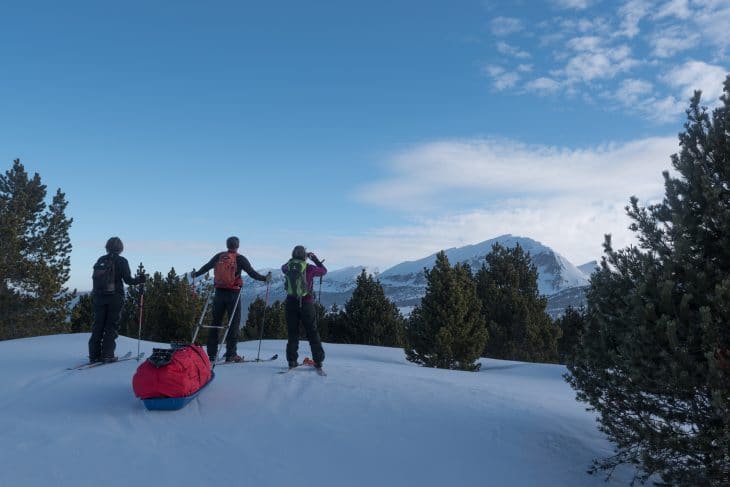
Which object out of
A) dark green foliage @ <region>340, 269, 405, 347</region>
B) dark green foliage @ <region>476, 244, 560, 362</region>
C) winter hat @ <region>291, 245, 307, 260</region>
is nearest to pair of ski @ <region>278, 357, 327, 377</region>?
winter hat @ <region>291, 245, 307, 260</region>

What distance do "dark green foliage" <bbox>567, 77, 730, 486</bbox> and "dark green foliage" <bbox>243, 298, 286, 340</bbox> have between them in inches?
1002

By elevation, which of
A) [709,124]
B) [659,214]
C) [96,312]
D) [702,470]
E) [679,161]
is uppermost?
[709,124]

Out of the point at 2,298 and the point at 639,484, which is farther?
the point at 2,298

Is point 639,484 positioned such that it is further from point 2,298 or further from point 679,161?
point 2,298

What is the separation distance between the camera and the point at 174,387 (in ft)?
19.8

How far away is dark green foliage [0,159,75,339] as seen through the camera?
2370cm

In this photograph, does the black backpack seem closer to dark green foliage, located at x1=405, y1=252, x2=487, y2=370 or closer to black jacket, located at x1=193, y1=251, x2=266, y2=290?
black jacket, located at x1=193, y1=251, x2=266, y2=290

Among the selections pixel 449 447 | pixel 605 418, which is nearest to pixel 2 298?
pixel 449 447

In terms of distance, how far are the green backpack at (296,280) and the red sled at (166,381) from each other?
2249mm

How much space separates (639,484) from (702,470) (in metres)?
1.10

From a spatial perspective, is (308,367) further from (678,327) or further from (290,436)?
(678,327)

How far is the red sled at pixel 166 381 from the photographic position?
6.03m

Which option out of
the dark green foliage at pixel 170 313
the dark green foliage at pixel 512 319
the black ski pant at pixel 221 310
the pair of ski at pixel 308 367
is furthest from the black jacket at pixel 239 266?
the dark green foliage at pixel 512 319

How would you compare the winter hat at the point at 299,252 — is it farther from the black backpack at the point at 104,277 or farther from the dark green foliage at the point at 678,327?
the dark green foliage at the point at 678,327
